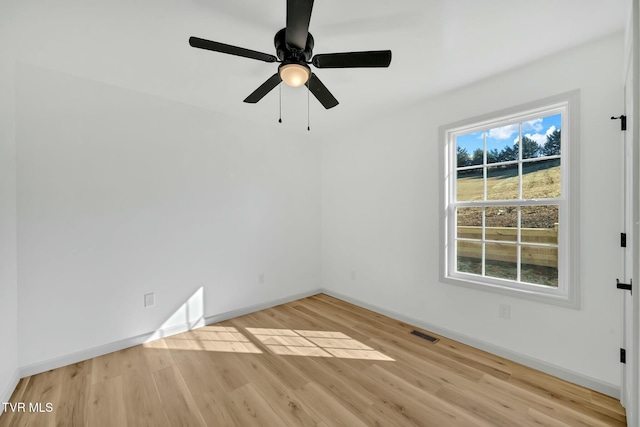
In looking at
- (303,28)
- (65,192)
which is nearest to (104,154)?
(65,192)

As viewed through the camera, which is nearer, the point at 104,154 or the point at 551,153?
the point at 551,153

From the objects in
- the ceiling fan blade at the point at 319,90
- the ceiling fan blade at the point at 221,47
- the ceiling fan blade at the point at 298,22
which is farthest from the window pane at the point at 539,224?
the ceiling fan blade at the point at 221,47

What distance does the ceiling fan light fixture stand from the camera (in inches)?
60.9

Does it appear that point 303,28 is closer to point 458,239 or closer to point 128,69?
point 128,69

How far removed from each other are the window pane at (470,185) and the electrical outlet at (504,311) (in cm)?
102

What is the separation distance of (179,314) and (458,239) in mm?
3130

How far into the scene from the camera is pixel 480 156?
2672 millimetres

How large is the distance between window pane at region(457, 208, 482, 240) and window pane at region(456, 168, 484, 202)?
0.13m

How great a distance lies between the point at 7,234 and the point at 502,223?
4.07m

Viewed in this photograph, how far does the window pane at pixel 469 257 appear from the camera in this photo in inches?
105

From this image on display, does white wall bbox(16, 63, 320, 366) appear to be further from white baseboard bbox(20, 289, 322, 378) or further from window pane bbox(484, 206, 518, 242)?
window pane bbox(484, 206, 518, 242)

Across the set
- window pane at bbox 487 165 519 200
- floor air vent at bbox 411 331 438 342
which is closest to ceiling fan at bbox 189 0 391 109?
window pane at bbox 487 165 519 200

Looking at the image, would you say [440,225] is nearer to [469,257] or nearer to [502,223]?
[469,257]

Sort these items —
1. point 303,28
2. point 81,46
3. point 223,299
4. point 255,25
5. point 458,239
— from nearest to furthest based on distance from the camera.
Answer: point 303,28 < point 255,25 < point 81,46 < point 458,239 < point 223,299
